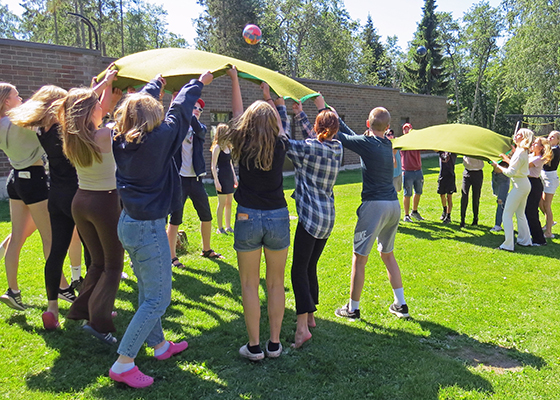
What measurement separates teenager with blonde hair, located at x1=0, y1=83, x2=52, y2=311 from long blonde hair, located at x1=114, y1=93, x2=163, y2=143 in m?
1.75

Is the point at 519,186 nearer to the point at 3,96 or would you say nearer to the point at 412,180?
the point at 412,180

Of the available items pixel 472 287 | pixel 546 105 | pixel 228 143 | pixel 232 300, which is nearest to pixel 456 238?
pixel 472 287

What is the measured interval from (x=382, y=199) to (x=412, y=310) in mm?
1453

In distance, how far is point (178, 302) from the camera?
4625 millimetres

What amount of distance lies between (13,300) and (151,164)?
2.57 m

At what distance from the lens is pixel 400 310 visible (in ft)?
14.5

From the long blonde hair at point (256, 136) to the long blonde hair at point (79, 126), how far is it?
3.65ft

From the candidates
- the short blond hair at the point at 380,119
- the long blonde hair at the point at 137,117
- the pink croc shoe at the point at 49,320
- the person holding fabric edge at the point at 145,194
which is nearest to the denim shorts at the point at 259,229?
the person holding fabric edge at the point at 145,194

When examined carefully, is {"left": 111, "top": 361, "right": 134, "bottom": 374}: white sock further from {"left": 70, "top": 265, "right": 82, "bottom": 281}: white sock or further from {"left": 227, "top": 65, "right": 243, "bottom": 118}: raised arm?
{"left": 70, "top": 265, "right": 82, "bottom": 281}: white sock

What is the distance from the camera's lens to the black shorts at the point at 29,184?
13.1ft

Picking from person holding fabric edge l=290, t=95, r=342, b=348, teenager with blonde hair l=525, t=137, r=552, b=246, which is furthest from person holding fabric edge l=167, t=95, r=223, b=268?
teenager with blonde hair l=525, t=137, r=552, b=246

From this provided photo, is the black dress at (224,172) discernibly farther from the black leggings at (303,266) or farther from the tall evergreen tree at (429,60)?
the tall evergreen tree at (429,60)

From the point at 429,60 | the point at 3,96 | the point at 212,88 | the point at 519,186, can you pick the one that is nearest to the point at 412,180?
the point at 519,186

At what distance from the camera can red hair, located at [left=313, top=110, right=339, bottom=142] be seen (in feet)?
11.6
